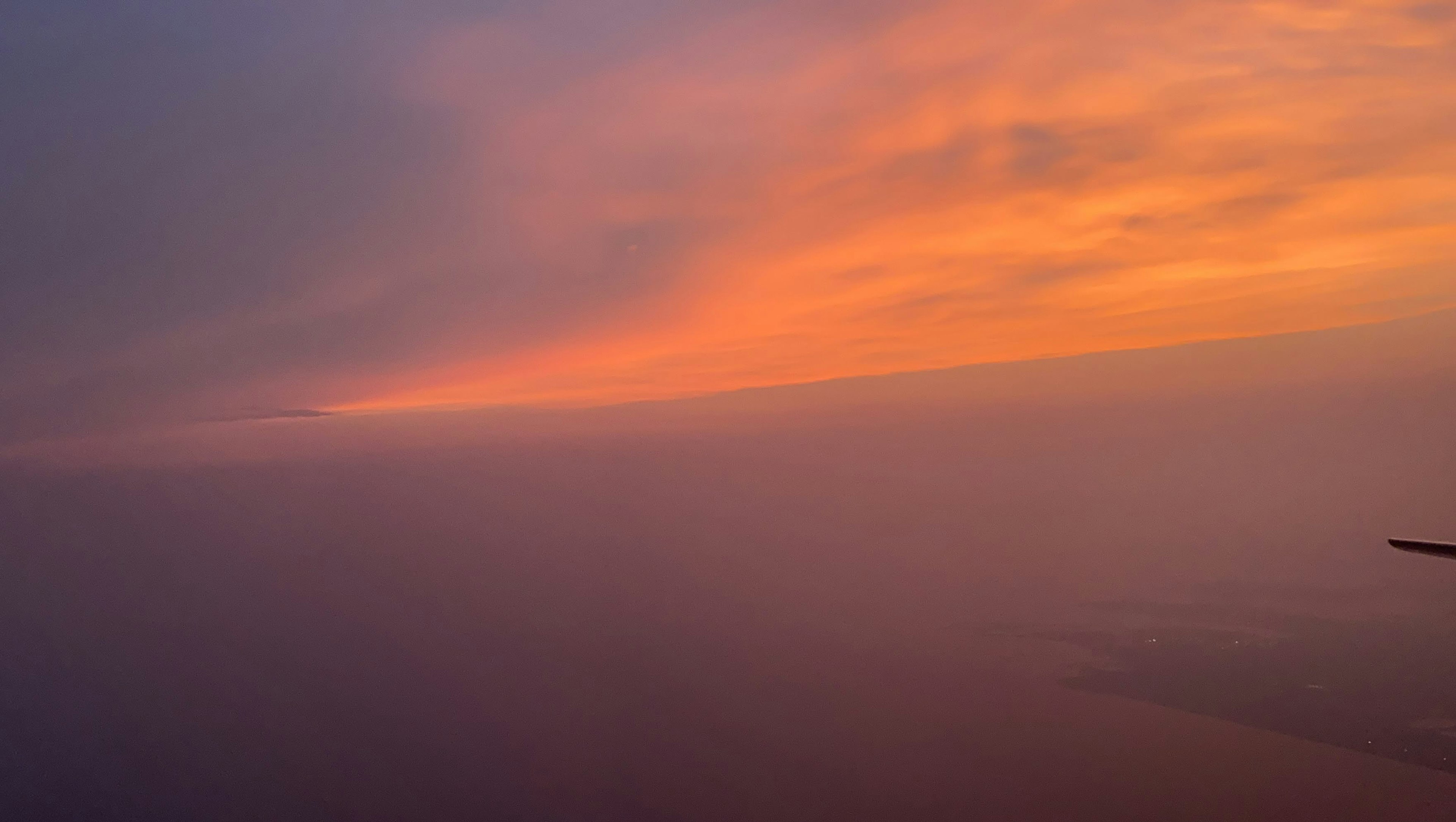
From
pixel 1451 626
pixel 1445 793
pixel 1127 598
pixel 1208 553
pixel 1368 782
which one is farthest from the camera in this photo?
pixel 1208 553

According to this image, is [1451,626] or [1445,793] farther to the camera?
[1451,626]

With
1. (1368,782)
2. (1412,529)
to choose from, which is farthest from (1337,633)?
(1412,529)

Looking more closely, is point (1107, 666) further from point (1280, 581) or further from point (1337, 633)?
point (1280, 581)

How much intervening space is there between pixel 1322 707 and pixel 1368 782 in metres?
8.29

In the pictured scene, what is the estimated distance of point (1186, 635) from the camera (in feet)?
225

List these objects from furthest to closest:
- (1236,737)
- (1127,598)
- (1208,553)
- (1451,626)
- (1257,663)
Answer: (1208,553) → (1127,598) → (1451,626) → (1257,663) → (1236,737)

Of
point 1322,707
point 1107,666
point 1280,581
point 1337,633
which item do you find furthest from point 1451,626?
point 1107,666

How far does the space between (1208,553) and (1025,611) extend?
24.7m

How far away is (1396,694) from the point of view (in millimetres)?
55406

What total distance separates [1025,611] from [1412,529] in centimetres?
4642

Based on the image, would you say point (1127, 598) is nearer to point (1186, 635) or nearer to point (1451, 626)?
point (1186, 635)

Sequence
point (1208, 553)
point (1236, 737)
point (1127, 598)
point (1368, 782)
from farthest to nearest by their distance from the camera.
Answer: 1. point (1208, 553)
2. point (1127, 598)
3. point (1236, 737)
4. point (1368, 782)

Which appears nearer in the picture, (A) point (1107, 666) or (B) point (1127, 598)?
(A) point (1107, 666)

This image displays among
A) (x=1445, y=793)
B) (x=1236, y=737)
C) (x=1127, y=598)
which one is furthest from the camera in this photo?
(x=1127, y=598)
